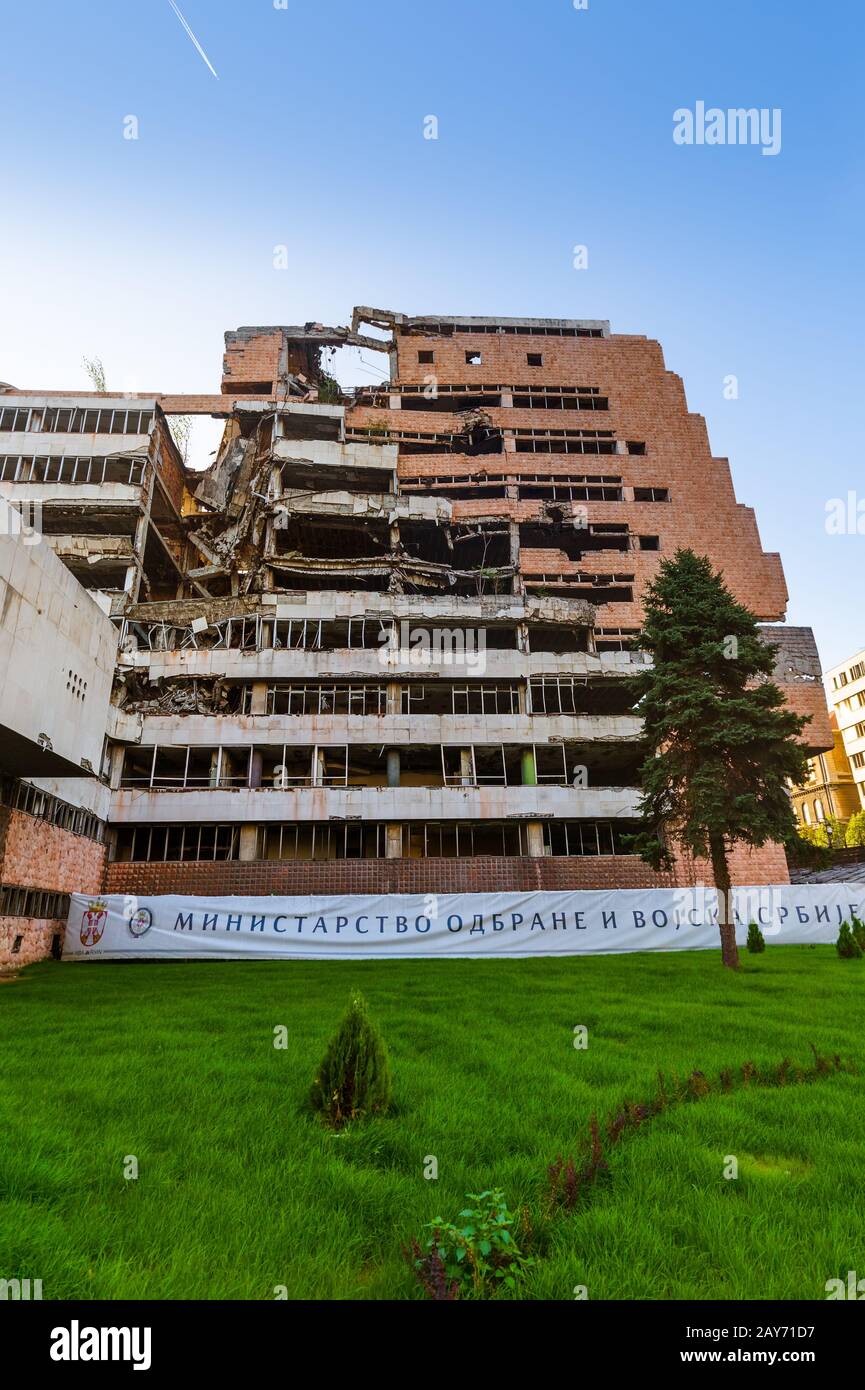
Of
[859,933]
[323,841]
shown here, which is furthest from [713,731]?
[323,841]

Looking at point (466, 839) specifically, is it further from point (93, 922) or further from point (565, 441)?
point (565, 441)

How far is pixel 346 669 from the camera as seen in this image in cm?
3997

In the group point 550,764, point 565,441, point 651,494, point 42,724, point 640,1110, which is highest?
point 565,441

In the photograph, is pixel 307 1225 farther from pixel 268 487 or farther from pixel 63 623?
pixel 268 487

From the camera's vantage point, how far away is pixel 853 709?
3246 inches

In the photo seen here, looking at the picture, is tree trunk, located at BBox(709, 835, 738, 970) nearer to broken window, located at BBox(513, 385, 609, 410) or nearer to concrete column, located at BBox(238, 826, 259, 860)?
concrete column, located at BBox(238, 826, 259, 860)

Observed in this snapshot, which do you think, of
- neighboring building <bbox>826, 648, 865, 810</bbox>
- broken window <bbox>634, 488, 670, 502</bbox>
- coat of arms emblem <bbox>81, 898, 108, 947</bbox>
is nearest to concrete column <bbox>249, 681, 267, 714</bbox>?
coat of arms emblem <bbox>81, 898, 108, 947</bbox>

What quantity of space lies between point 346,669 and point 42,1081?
108 feet

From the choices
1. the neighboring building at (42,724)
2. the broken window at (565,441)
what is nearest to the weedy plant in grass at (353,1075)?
the neighboring building at (42,724)

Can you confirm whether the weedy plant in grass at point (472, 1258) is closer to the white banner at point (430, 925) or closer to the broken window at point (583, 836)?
the white banner at point (430, 925)

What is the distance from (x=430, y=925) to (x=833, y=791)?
249ft

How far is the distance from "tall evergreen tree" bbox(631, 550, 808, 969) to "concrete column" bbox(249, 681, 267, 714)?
24367 millimetres

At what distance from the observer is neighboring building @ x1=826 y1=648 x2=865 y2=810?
8019 cm
